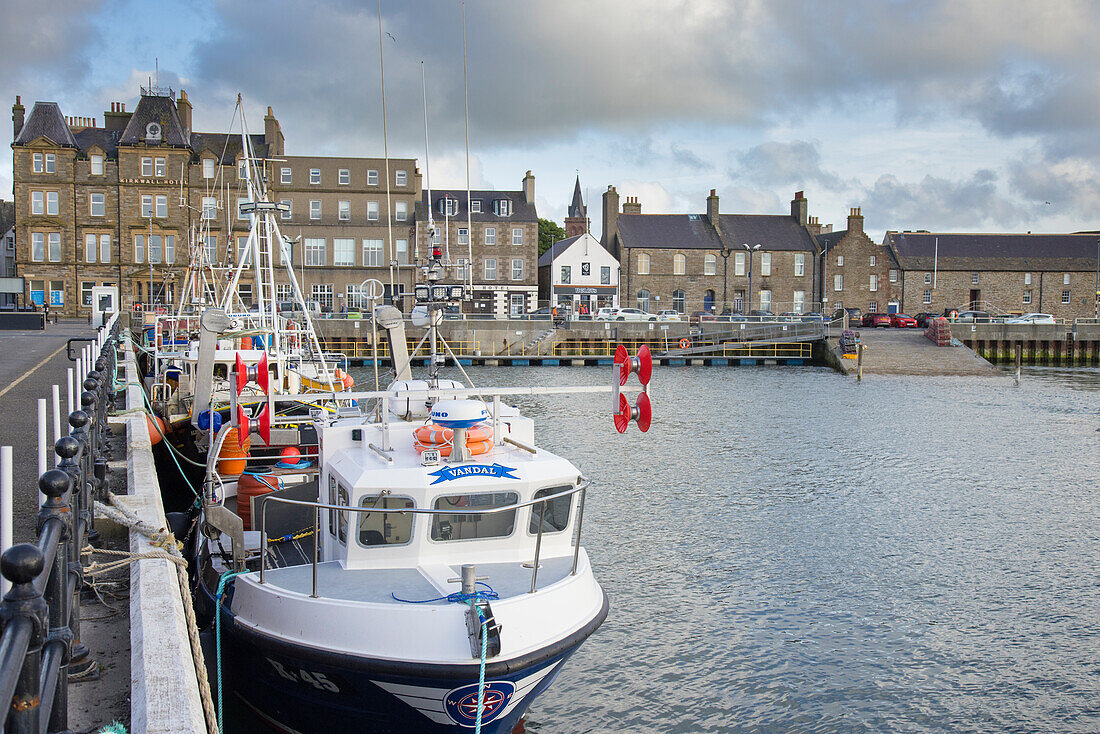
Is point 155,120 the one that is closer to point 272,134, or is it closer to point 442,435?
point 272,134

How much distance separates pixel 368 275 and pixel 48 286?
24.3m

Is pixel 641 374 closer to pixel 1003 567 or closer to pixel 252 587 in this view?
pixel 252 587

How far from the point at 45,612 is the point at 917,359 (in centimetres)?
5933

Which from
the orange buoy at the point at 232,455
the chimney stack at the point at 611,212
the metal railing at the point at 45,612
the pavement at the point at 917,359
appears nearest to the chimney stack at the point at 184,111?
the chimney stack at the point at 611,212

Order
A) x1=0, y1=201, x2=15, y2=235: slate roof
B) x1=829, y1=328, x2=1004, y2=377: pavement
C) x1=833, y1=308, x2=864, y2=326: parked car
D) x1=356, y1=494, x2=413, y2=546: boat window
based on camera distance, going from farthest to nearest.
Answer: x1=0, y1=201, x2=15, y2=235: slate roof < x1=833, y1=308, x2=864, y2=326: parked car < x1=829, y1=328, x2=1004, y2=377: pavement < x1=356, y1=494, x2=413, y2=546: boat window

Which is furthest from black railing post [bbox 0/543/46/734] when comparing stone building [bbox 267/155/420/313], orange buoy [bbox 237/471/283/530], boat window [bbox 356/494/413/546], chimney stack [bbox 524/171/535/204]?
chimney stack [bbox 524/171/535/204]

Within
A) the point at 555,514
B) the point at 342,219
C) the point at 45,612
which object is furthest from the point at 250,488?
the point at 342,219

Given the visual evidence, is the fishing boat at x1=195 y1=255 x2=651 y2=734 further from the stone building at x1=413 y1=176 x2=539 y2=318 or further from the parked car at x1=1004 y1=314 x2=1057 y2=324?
the parked car at x1=1004 y1=314 x2=1057 y2=324

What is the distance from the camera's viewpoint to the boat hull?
785 cm

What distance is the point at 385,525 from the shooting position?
358 inches

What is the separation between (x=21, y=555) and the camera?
3.54 m

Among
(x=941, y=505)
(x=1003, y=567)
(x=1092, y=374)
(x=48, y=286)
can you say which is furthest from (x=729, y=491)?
(x=48, y=286)

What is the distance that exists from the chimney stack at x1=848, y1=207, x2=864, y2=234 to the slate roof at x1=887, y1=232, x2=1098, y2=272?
4673 mm

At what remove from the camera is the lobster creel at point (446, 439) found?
9750 mm
